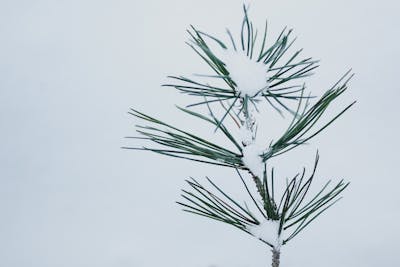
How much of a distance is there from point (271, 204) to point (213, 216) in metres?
0.09

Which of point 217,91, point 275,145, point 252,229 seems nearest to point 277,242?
point 252,229

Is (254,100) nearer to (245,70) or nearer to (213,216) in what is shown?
(245,70)

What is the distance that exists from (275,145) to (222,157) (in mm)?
83

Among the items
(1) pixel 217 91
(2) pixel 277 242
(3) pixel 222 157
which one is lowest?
(2) pixel 277 242

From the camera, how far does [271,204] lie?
2.31 feet

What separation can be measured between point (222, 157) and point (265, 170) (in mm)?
66

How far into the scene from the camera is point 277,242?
0.71m

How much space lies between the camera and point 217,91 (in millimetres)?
768

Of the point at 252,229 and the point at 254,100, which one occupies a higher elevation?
the point at 254,100

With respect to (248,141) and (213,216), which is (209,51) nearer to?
(248,141)

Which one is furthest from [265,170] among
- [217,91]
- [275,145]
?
[217,91]

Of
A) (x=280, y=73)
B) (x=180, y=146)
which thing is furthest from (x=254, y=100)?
(x=180, y=146)

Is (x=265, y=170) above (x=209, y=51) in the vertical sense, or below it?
below

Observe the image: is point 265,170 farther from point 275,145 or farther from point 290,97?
point 290,97
